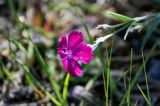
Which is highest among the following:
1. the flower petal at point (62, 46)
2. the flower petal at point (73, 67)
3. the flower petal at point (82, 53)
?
the flower petal at point (62, 46)

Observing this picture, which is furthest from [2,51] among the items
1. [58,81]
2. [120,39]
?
[120,39]

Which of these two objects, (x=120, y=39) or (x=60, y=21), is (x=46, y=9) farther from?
(x=120, y=39)

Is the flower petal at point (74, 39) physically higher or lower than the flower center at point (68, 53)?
higher

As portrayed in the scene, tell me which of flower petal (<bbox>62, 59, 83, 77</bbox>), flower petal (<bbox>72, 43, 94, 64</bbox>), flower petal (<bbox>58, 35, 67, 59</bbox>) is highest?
flower petal (<bbox>58, 35, 67, 59</bbox>)

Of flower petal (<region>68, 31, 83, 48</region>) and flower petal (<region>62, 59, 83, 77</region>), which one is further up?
flower petal (<region>68, 31, 83, 48</region>)

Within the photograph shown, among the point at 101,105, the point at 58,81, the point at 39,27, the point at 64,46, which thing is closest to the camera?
the point at 64,46
